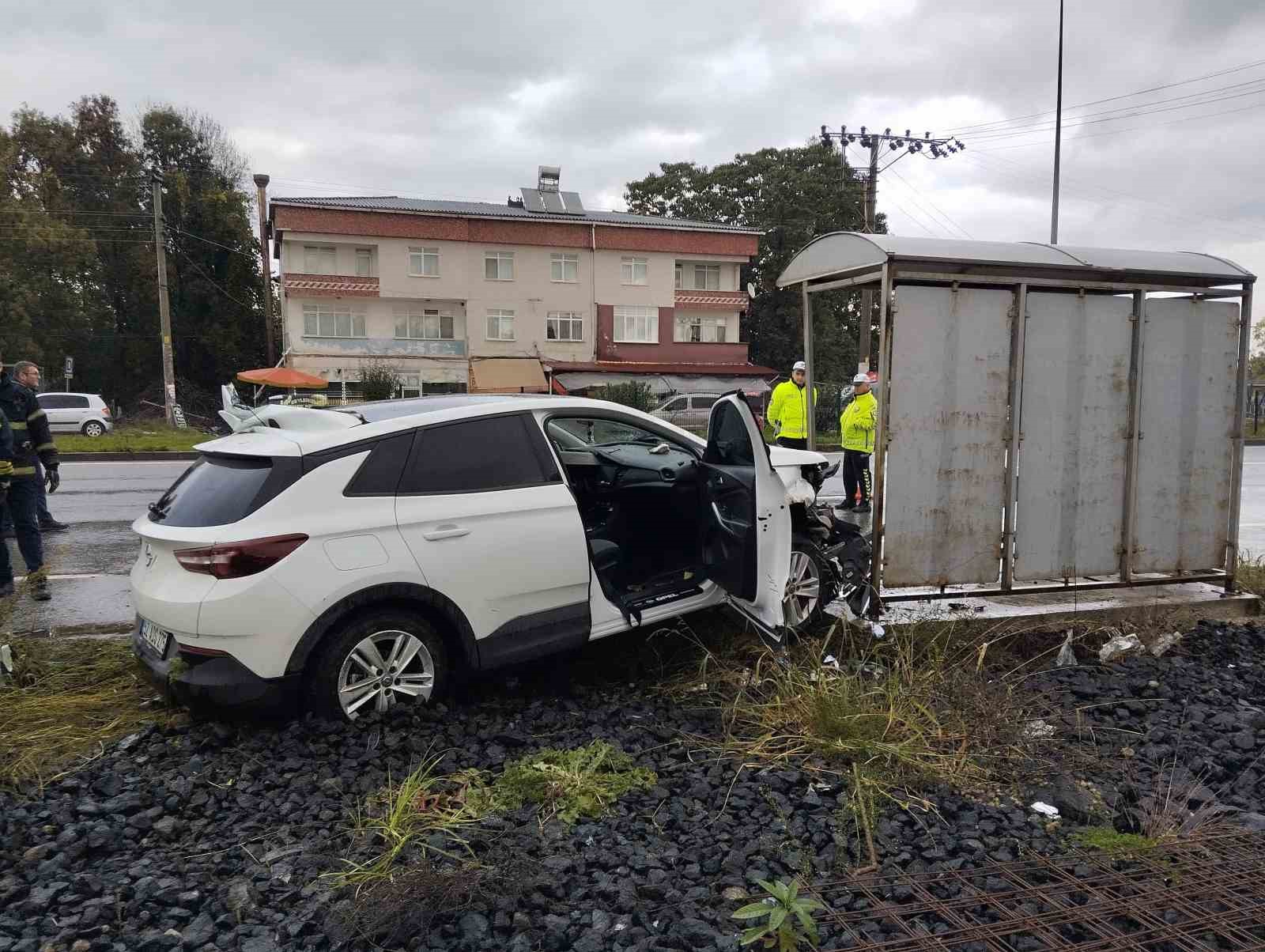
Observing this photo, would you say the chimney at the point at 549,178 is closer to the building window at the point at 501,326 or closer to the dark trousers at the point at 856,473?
the building window at the point at 501,326

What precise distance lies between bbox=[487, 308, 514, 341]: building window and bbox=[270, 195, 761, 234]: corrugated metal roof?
4542mm

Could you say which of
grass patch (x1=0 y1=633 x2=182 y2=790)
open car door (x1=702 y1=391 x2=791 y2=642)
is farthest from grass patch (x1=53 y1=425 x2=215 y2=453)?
open car door (x1=702 y1=391 x2=791 y2=642)

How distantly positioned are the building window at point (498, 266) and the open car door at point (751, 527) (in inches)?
1627

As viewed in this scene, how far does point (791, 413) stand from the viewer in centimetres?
1077

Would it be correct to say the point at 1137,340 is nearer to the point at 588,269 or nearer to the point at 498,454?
the point at 498,454

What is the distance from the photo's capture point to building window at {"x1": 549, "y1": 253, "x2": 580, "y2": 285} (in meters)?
45.7

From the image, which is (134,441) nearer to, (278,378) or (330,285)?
(278,378)

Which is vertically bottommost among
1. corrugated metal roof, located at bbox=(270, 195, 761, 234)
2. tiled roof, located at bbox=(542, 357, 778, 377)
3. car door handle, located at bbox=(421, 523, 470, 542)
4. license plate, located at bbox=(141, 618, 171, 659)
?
license plate, located at bbox=(141, 618, 171, 659)

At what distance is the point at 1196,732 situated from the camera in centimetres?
449

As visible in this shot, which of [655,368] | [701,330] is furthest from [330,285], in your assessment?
[701,330]

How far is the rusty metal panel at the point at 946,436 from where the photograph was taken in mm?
5992

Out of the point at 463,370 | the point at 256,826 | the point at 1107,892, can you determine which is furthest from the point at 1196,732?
the point at 463,370

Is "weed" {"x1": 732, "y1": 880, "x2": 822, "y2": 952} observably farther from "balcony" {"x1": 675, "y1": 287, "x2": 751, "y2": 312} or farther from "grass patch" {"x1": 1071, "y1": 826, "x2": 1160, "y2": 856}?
"balcony" {"x1": 675, "y1": 287, "x2": 751, "y2": 312}

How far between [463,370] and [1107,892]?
4294 cm
